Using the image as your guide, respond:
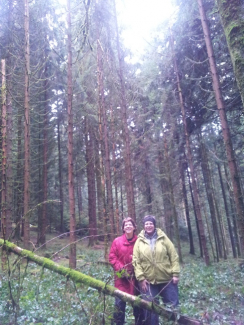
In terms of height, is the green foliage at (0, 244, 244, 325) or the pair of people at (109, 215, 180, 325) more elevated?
the pair of people at (109, 215, 180, 325)

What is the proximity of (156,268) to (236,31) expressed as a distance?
11.4 ft

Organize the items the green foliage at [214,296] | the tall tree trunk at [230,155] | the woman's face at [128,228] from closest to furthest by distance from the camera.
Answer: the woman's face at [128,228]
the green foliage at [214,296]
the tall tree trunk at [230,155]

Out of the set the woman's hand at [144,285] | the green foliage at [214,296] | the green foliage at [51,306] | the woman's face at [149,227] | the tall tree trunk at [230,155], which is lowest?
the green foliage at [214,296]

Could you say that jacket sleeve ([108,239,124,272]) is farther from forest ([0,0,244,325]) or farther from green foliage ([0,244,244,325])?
forest ([0,0,244,325])

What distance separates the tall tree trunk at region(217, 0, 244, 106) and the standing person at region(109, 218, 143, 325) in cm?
275

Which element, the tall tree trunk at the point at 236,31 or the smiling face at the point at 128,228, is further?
the smiling face at the point at 128,228

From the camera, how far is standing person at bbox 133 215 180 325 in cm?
382

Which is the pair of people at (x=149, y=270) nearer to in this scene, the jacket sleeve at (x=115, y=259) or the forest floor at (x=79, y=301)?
the jacket sleeve at (x=115, y=259)

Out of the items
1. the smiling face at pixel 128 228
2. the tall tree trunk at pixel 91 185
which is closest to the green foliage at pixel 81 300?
the smiling face at pixel 128 228

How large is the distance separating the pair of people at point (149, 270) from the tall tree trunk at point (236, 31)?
2.44 metres

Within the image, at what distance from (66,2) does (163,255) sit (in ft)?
29.4

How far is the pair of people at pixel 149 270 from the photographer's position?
150 inches

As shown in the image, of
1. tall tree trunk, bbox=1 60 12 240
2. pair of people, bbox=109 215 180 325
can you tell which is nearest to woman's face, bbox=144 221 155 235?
pair of people, bbox=109 215 180 325

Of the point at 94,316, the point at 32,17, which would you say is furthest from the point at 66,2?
the point at 94,316
